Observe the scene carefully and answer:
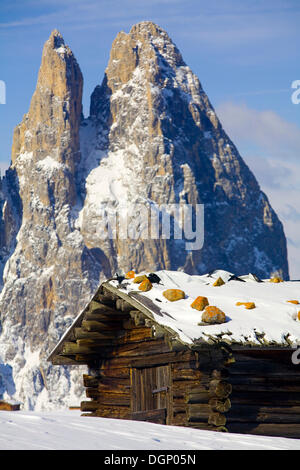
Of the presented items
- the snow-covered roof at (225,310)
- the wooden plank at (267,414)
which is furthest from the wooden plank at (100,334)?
the wooden plank at (267,414)

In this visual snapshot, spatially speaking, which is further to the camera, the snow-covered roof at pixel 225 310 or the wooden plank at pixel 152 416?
the wooden plank at pixel 152 416

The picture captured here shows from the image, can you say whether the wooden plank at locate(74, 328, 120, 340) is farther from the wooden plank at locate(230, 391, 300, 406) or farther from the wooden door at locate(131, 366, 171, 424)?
the wooden plank at locate(230, 391, 300, 406)

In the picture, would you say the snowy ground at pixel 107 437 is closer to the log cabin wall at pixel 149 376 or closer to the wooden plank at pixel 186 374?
the log cabin wall at pixel 149 376

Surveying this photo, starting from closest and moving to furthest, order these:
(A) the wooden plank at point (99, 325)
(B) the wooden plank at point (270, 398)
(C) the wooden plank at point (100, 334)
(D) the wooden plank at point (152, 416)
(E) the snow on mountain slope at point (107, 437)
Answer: (E) the snow on mountain slope at point (107, 437)
(B) the wooden plank at point (270, 398)
(D) the wooden plank at point (152, 416)
(A) the wooden plank at point (99, 325)
(C) the wooden plank at point (100, 334)

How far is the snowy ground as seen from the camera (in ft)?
36.4

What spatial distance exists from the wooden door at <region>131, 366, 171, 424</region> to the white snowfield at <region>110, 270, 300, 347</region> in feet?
4.89

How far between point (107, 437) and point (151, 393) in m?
6.06

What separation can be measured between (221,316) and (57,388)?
7019 inches

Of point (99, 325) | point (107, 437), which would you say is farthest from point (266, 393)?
point (107, 437)

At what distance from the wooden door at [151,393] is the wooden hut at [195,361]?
2 cm

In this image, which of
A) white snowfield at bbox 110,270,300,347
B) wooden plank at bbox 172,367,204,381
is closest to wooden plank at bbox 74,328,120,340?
white snowfield at bbox 110,270,300,347

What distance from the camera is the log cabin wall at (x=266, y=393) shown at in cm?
1672

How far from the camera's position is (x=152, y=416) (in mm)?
17891
